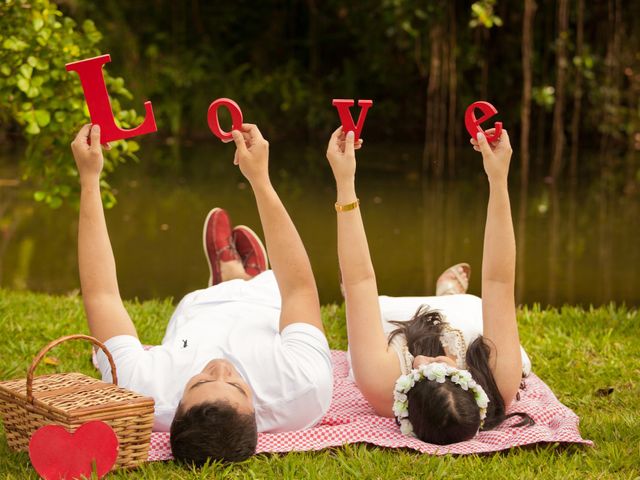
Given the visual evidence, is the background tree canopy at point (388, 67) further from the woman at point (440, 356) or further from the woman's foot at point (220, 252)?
Result: the woman at point (440, 356)

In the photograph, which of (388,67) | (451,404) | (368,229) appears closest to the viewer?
(451,404)

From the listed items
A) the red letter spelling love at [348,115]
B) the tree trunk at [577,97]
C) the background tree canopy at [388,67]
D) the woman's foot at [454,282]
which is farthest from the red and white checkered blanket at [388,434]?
the background tree canopy at [388,67]

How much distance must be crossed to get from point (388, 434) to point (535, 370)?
114 cm

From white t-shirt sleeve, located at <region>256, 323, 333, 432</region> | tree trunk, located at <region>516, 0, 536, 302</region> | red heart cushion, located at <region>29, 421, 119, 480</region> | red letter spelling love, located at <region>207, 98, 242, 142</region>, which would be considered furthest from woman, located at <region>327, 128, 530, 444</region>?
tree trunk, located at <region>516, 0, 536, 302</region>

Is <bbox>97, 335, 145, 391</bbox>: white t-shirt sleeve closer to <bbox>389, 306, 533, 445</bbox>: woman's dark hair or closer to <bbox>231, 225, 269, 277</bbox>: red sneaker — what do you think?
<bbox>389, 306, 533, 445</bbox>: woman's dark hair

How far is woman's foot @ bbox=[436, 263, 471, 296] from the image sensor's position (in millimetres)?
4488

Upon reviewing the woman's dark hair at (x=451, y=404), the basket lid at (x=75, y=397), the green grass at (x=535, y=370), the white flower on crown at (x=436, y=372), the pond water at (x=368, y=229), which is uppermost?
the basket lid at (x=75, y=397)

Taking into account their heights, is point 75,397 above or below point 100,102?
below

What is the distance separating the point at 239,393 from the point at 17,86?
2.07 meters

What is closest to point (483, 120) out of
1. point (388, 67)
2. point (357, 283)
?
point (357, 283)

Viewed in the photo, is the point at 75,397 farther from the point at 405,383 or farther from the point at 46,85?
the point at 46,85

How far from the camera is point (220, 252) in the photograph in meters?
4.44

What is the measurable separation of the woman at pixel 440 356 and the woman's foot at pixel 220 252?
1312 mm

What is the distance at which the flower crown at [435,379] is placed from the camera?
2896 mm
